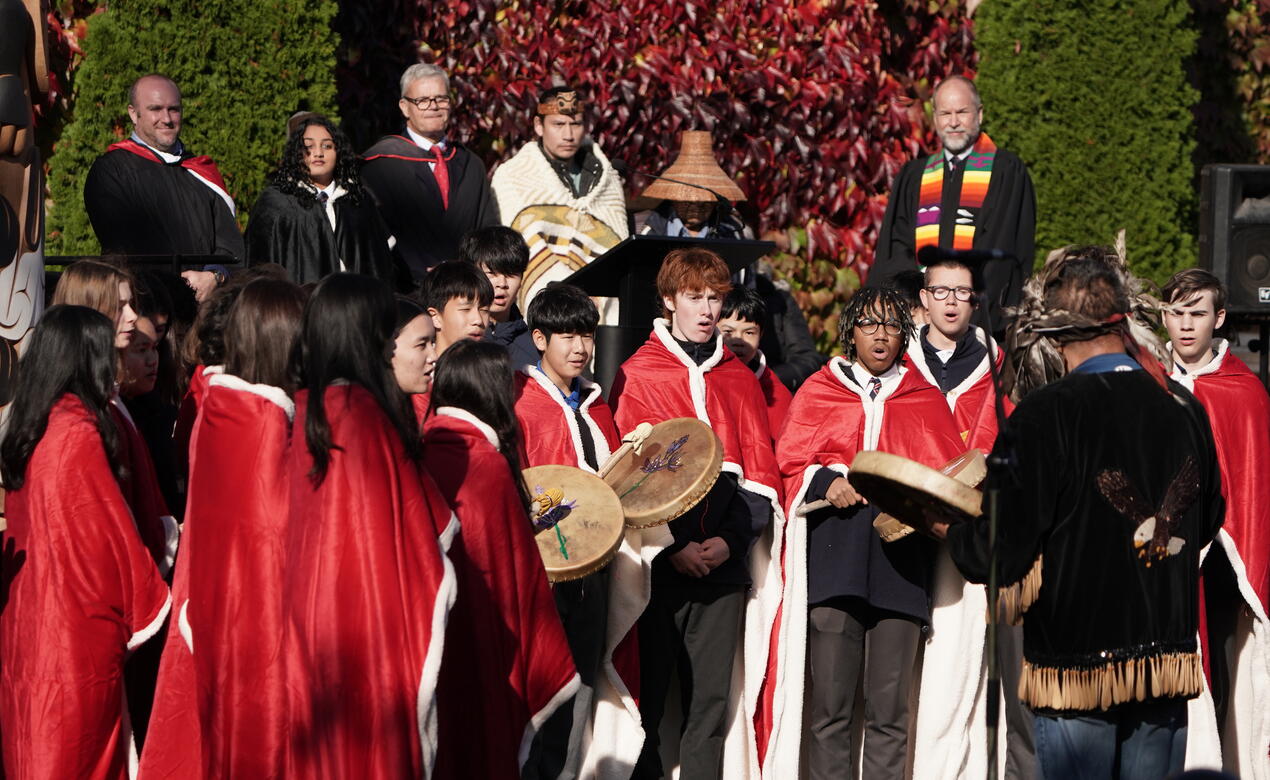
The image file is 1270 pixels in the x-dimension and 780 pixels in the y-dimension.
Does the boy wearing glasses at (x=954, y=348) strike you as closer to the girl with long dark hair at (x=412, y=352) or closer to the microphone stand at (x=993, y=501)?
the microphone stand at (x=993, y=501)

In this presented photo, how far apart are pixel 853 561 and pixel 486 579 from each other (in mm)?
2142

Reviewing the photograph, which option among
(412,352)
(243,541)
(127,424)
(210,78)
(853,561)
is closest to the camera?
(243,541)

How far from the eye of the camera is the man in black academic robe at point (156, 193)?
792 centimetres

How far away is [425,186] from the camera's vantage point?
870cm

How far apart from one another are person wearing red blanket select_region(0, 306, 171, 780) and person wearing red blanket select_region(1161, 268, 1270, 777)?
430 centimetres

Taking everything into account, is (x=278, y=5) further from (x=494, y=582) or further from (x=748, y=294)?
(x=494, y=582)

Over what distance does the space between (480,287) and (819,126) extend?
15.8ft

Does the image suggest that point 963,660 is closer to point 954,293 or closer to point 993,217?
point 954,293

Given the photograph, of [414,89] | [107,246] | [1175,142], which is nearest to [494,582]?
[107,246]

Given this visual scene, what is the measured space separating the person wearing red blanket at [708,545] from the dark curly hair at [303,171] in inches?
62.6

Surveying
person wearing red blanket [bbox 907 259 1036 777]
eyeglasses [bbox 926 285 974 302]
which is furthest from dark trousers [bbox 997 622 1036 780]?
eyeglasses [bbox 926 285 974 302]

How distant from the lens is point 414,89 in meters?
8.75

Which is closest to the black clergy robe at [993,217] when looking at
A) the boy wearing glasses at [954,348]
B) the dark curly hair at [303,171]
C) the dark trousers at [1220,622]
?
the boy wearing glasses at [954,348]

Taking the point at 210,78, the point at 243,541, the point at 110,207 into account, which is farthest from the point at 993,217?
the point at 243,541
